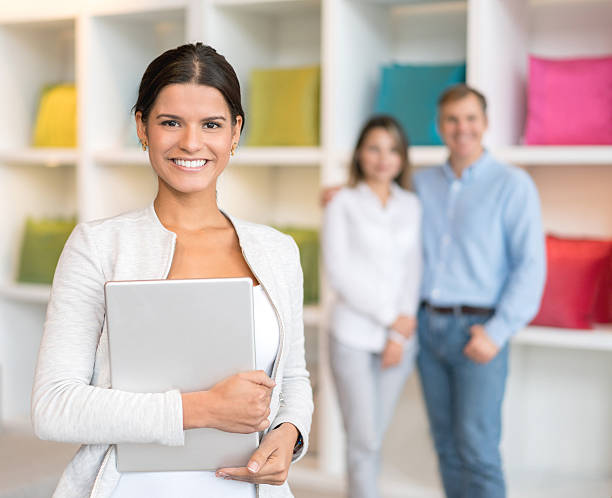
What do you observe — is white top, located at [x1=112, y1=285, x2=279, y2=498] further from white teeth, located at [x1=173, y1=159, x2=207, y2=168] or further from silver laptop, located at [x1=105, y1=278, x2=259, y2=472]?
white teeth, located at [x1=173, y1=159, x2=207, y2=168]

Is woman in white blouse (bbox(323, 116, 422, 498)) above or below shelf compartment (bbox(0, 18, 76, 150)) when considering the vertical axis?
below

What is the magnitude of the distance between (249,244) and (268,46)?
7.86 ft

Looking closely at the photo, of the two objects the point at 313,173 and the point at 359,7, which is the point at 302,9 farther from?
the point at 313,173

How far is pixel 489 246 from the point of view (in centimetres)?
239

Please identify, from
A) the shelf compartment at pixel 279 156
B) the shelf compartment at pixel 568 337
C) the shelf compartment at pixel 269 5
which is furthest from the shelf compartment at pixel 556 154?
the shelf compartment at pixel 269 5

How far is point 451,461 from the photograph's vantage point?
2.52 metres

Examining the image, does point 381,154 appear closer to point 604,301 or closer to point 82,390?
point 604,301

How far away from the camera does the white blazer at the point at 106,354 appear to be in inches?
38.8

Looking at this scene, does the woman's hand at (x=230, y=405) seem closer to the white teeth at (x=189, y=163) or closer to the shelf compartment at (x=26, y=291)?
the white teeth at (x=189, y=163)

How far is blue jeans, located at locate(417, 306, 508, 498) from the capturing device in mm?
2371

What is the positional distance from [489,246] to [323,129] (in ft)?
2.73

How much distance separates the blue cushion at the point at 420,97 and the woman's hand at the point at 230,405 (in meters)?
1.97

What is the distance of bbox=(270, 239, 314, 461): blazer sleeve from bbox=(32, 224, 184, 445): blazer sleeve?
0.21 meters

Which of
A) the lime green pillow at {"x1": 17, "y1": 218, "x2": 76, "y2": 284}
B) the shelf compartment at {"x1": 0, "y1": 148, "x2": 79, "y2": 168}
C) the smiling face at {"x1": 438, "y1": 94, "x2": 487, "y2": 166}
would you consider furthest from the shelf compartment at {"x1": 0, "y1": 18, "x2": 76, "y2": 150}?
the smiling face at {"x1": 438, "y1": 94, "x2": 487, "y2": 166}
